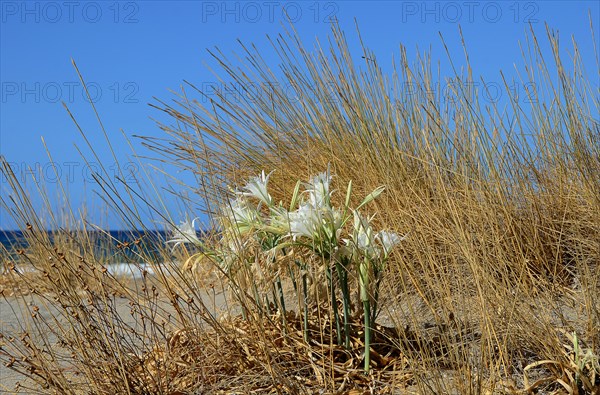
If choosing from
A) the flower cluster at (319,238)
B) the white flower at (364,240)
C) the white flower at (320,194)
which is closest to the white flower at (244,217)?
the flower cluster at (319,238)

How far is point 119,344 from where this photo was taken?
1995mm

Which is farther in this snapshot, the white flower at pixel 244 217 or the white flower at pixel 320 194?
the white flower at pixel 244 217

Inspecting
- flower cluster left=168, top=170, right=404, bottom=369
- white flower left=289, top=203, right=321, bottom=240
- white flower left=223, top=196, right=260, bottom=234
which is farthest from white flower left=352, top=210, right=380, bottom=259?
white flower left=223, top=196, right=260, bottom=234

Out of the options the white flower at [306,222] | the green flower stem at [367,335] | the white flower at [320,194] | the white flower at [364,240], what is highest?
the white flower at [320,194]

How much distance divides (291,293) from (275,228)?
5.63 feet

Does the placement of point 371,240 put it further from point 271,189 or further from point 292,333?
point 271,189

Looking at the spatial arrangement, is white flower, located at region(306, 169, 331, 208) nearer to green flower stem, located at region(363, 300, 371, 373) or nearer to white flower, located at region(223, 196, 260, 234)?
white flower, located at region(223, 196, 260, 234)

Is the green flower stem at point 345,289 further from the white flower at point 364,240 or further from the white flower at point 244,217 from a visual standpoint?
the white flower at point 244,217

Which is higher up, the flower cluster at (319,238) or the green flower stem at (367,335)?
the flower cluster at (319,238)

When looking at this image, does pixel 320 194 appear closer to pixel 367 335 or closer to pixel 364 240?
pixel 364 240

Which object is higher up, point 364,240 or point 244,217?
point 244,217

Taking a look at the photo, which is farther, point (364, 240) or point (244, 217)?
point (244, 217)

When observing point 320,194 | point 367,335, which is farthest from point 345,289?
point 320,194

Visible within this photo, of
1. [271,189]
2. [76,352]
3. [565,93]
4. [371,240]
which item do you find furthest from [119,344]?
[565,93]
